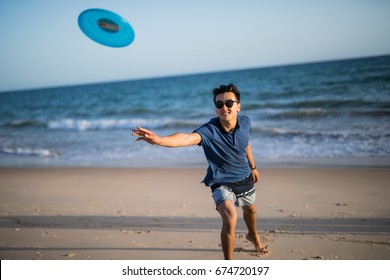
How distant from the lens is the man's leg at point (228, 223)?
308 centimetres

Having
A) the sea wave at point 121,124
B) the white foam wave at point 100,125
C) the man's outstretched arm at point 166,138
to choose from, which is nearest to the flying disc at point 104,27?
the man's outstretched arm at point 166,138

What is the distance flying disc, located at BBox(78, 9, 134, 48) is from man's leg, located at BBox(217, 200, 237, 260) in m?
2.67

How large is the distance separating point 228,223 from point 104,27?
296 cm

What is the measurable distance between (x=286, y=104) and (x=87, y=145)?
11.8 meters

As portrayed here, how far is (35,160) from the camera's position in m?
10.2

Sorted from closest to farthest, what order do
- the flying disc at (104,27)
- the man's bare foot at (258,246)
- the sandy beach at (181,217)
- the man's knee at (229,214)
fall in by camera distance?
1. the man's knee at (229,214)
2. the man's bare foot at (258,246)
3. the sandy beach at (181,217)
4. the flying disc at (104,27)

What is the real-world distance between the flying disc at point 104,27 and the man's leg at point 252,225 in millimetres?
2638

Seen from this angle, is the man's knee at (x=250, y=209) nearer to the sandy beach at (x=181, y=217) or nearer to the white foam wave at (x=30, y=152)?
the sandy beach at (x=181, y=217)

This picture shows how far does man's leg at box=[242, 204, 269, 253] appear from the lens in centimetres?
354

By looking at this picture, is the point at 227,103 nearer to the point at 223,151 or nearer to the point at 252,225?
the point at 223,151

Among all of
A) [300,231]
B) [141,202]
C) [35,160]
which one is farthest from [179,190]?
[35,160]

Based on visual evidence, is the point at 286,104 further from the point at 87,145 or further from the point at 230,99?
the point at 230,99
